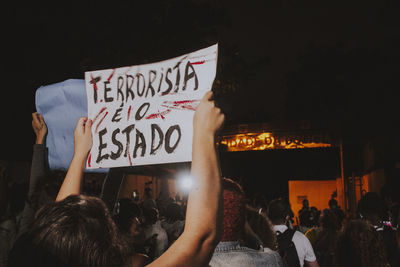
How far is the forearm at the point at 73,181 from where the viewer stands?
1457 mm

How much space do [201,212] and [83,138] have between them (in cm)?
91

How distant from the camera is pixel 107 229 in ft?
2.85

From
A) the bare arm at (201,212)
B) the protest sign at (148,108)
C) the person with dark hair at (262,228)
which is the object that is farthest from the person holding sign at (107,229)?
the person with dark hair at (262,228)

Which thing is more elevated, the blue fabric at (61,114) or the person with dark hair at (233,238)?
the blue fabric at (61,114)

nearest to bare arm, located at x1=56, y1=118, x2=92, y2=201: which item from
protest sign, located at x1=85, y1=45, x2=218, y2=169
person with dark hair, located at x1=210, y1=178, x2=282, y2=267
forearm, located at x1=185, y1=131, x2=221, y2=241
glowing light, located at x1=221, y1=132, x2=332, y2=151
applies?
protest sign, located at x1=85, y1=45, x2=218, y2=169

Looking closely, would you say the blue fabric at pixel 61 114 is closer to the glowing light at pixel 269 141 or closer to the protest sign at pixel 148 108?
the protest sign at pixel 148 108

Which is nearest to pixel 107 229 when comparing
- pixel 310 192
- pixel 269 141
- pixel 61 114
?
pixel 61 114

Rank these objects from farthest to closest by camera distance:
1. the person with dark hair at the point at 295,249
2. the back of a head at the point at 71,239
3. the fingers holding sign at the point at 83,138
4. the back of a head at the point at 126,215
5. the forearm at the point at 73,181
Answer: the person with dark hair at the point at 295,249
the back of a head at the point at 126,215
the fingers holding sign at the point at 83,138
the forearm at the point at 73,181
the back of a head at the point at 71,239

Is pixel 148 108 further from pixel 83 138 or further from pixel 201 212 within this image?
pixel 201 212

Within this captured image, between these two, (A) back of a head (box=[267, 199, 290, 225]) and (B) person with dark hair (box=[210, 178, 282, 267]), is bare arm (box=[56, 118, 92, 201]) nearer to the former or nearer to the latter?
(B) person with dark hair (box=[210, 178, 282, 267])

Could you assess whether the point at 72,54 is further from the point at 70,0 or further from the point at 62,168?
the point at 62,168

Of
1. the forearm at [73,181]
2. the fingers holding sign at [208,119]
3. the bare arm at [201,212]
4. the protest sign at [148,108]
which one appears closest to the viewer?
the bare arm at [201,212]

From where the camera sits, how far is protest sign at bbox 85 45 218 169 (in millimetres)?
1809

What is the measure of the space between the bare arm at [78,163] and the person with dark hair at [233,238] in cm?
77
